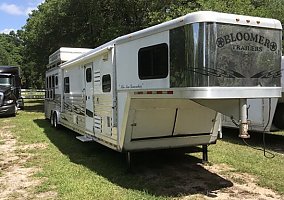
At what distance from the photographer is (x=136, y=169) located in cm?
785

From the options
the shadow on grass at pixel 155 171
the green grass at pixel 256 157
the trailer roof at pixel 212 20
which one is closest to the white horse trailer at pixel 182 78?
the trailer roof at pixel 212 20

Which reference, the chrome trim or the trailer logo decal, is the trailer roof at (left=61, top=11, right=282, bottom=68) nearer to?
the trailer logo decal

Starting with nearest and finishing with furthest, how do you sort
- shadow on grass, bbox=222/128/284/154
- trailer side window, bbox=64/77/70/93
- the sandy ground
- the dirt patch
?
the sandy ground
the dirt patch
shadow on grass, bbox=222/128/284/154
trailer side window, bbox=64/77/70/93

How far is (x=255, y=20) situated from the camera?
5.93m

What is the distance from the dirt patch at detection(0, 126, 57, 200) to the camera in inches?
251

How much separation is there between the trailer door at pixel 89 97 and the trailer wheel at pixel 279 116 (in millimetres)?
5353

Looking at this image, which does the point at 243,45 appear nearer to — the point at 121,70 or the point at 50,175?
the point at 121,70

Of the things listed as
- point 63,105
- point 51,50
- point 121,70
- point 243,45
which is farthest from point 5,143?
point 51,50

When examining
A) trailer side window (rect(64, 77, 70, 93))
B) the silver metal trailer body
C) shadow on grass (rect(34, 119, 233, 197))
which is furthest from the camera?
the silver metal trailer body

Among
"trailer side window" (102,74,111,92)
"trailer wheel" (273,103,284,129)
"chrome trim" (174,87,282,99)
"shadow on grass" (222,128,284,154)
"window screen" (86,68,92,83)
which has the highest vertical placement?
"window screen" (86,68,92,83)

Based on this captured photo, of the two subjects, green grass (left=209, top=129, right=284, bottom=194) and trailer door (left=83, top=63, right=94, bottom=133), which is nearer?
green grass (left=209, top=129, right=284, bottom=194)

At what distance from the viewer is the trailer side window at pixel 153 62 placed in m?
6.04

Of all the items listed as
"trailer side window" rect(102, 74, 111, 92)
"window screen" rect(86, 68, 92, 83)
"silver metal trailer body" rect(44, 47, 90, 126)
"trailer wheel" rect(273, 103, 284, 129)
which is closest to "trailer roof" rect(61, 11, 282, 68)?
"trailer side window" rect(102, 74, 111, 92)

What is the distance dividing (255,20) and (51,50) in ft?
65.2
